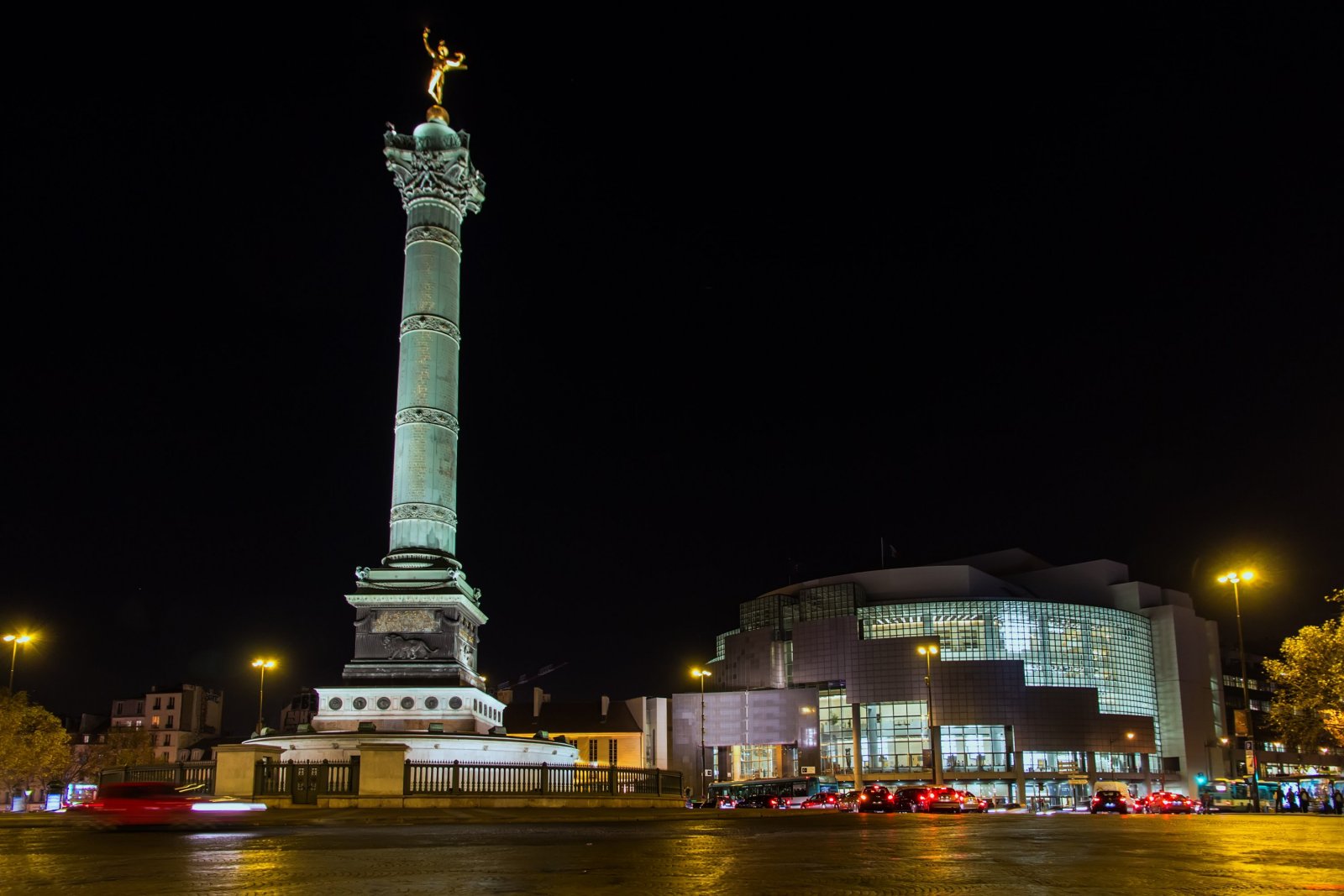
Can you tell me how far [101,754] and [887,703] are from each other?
65.9m

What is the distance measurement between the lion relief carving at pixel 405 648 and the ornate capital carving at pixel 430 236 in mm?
16299

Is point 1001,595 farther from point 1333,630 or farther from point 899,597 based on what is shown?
point 1333,630

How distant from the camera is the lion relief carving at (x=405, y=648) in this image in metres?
41.2

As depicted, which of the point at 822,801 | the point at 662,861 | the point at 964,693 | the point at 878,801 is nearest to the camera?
the point at 662,861

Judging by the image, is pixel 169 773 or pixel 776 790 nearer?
pixel 169 773

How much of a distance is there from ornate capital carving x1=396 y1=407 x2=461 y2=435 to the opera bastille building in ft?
199

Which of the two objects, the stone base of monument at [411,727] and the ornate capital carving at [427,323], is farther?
the ornate capital carving at [427,323]

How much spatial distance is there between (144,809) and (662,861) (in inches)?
471

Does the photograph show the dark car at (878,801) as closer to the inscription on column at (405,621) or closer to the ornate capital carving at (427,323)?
the inscription on column at (405,621)

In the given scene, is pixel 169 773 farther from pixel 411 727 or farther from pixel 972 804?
pixel 972 804

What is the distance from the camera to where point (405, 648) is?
4138 centimetres

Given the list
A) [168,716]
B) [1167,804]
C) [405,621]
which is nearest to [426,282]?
[405,621]

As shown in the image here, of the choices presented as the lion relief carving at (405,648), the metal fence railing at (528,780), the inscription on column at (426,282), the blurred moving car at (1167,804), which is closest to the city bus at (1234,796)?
the blurred moving car at (1167,804)

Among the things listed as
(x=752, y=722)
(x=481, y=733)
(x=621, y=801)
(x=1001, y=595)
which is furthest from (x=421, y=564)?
(x=1001, y=595)
